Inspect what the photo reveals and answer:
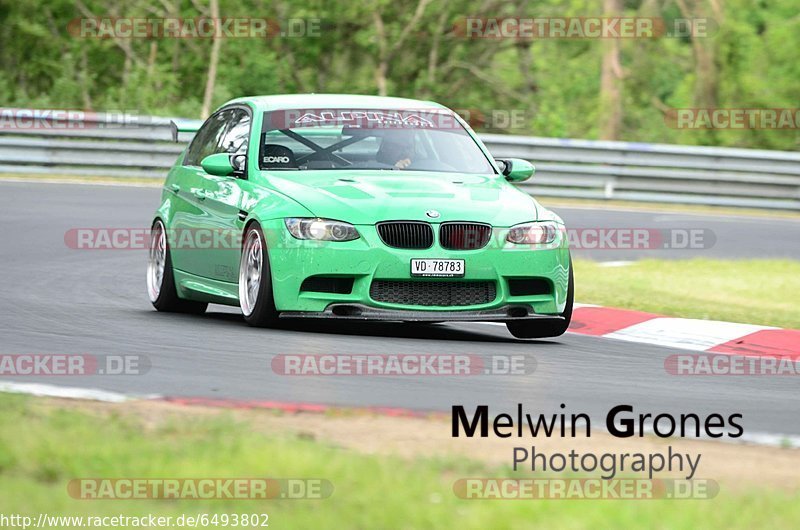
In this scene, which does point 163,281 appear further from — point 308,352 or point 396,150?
point 308,352

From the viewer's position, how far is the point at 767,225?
22.4 metres

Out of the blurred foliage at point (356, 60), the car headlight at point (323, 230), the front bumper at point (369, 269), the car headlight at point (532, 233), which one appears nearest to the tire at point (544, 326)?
the car headlight at point (532, 233)

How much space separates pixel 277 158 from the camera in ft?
35.3

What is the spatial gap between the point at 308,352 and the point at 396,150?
2.43 meters

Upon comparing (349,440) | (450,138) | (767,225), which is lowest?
(767,225)

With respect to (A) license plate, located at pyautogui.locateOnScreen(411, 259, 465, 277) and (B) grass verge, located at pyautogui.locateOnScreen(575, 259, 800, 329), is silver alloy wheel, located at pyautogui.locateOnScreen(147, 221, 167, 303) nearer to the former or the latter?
(A) license plate, located at pyautogui.locateOnScreen(411, 259, 465, 277)

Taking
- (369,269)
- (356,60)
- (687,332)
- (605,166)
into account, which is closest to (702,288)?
(687,332)

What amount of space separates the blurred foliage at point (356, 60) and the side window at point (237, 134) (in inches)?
762

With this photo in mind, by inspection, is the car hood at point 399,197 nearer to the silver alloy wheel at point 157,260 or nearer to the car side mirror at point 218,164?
the car side mirror at point 218,164

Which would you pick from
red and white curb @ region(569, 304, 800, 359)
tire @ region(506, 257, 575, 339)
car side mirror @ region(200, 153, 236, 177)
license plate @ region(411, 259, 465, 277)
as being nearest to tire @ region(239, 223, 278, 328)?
car side mirror @ region(200, 153, 236, 177)

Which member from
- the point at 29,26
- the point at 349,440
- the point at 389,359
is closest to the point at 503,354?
the point at 389,359

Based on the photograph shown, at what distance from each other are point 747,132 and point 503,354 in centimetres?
2629

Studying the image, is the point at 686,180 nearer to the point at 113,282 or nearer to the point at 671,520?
the point at 113,282

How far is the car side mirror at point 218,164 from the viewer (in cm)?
1057
